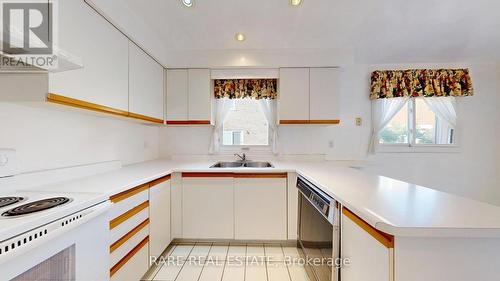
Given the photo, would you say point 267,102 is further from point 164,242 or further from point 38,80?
point 38,80

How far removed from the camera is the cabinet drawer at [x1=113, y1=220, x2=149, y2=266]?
4.17 feet

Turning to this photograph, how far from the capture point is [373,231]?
2.93ft

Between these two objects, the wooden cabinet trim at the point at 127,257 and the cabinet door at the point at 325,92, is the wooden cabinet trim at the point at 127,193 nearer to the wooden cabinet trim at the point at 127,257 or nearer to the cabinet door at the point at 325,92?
the wooden cabinet trim at the point at 127,257

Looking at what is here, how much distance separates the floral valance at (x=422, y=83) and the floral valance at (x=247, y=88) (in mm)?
1370

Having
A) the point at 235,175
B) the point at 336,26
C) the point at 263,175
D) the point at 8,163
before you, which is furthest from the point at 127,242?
the point at 336,26

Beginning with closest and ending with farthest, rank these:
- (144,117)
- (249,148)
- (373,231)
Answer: (373,231) → (144,117) → (249,148)

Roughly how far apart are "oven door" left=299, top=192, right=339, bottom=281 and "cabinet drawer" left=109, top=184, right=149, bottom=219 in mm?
1321

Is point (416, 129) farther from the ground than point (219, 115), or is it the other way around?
point (219, 115)

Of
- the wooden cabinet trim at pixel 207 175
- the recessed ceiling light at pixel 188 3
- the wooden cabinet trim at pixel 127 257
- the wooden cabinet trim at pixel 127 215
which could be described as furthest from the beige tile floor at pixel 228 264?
the recessed ceiling light at pixel 188 3

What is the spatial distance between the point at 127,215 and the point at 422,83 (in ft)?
11.8

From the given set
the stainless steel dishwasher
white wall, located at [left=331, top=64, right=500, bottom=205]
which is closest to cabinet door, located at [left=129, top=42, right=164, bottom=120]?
the stainless steel dishwasher

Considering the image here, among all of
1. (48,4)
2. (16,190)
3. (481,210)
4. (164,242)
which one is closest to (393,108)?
(481,210)

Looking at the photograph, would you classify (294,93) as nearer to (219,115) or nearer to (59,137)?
(219,115)

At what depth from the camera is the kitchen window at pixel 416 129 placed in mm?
2818
